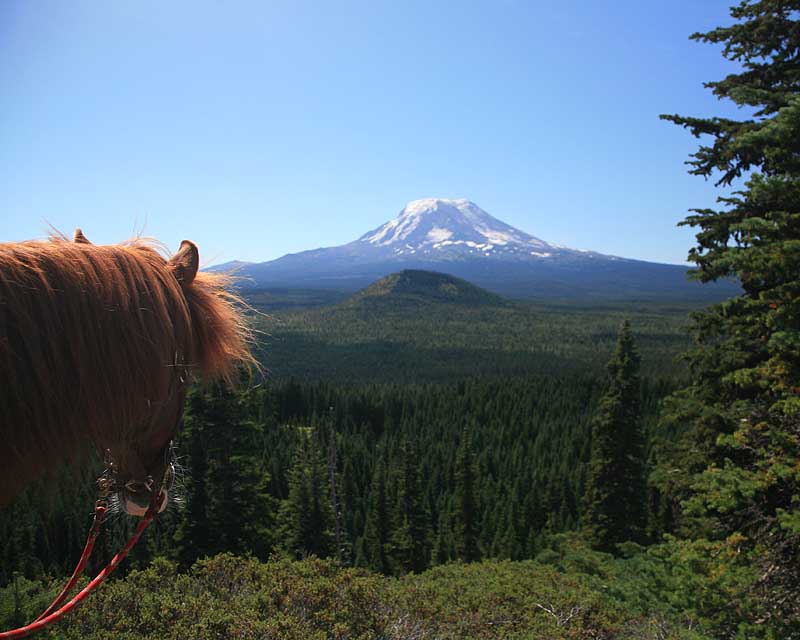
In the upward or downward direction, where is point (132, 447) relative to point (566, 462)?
upward

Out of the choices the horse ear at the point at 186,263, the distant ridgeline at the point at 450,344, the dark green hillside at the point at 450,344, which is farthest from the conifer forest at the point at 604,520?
the dark green hillside at the point at 450,344

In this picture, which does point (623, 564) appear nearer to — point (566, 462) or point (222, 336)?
point (222, 336)

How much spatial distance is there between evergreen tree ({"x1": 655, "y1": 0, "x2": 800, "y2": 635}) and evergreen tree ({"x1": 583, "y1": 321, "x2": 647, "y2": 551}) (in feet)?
33.8

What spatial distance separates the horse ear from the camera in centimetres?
179

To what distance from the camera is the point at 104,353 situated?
1479 millimetres

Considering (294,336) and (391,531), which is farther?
(294,336)

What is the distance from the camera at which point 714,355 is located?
754 cm

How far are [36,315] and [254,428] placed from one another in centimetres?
1279

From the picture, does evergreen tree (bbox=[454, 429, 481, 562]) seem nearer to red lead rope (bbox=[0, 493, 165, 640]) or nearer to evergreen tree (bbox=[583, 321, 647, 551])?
evergreen tree (bbox=[583, 321, 647, 551])

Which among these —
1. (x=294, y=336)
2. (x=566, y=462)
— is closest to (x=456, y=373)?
(x=566, y=462)

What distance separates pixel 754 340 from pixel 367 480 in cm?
4048

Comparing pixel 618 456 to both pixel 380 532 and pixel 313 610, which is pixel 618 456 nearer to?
pixel 380 532

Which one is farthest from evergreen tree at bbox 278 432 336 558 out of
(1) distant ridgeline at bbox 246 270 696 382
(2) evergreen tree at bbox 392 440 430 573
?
(1) distant ridgeline at bbox 246 270 696 382

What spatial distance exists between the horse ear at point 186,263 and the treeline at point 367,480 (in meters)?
0.82
